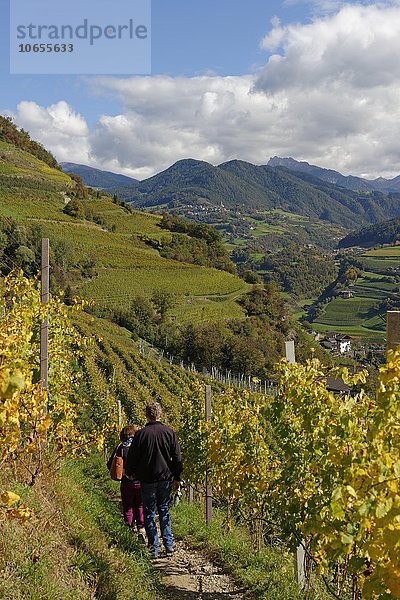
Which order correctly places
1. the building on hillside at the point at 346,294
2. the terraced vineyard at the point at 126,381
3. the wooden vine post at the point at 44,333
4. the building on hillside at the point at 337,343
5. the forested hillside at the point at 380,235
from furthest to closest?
the forested hillside at the point at 380,235 < the building on hillside at the point at 346,294 < the building on hillside at the point at 337,343 < the terraced vineyard at the point at 126,381 < the wooden vine post at the point at 44,333

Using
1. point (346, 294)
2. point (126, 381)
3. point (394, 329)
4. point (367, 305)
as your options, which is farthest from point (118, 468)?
point (346, 294)

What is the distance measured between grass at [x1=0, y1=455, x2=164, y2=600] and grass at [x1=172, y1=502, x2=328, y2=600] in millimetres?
1035

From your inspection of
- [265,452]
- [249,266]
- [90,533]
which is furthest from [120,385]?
[249,266]

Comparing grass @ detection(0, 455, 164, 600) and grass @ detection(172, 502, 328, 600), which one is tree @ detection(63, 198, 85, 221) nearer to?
grass @ detection(172, 502, 328, 600)

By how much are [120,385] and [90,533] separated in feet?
67.9

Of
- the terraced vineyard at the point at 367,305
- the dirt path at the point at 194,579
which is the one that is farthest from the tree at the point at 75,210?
the dirt path at the point at 194,579

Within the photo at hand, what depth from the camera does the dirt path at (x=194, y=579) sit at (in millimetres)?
4777

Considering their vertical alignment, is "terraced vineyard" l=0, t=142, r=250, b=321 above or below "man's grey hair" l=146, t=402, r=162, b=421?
above

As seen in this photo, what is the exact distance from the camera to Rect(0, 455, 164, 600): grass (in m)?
3.54

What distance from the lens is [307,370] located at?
488cm

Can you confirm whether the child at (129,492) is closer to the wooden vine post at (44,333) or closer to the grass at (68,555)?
the grass at (68,555)

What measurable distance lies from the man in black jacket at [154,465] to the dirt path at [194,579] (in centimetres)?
24

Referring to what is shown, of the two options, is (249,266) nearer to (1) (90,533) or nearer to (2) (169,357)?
(2) (169,357)

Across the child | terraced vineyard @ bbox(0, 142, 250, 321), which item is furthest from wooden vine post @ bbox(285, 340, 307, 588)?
terraced vineyard @ bbox(0, 142, 250, 321)
